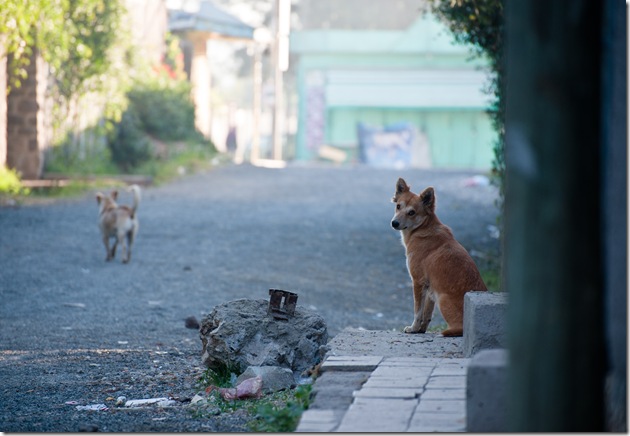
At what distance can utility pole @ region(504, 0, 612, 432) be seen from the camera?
2473 mm

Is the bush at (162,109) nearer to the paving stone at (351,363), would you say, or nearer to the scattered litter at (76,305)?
the scattered litter at (76,305)

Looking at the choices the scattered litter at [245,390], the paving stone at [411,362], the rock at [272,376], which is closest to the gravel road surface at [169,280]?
the scattered litter at [245,390]

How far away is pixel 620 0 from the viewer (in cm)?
365

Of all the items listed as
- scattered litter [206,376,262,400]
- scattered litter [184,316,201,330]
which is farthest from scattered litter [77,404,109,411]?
scattered litter [184,316,201,330]

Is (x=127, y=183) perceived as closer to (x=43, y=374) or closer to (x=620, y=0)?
(x=43, y=374)

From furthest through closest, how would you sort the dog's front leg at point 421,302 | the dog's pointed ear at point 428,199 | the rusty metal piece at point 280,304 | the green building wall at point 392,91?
the green building wall at point 392,91 < the dog's pointed ear at point 428,199 < the dog's front leg at point 421,302 < the rusty metal piece at point 280,304

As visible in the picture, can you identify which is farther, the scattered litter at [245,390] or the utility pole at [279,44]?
the utility pole at [279,44]

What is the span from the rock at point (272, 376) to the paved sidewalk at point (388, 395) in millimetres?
501

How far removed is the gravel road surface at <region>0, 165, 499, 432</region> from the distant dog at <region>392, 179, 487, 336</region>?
1616 mm

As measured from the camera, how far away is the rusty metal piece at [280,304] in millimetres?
6219

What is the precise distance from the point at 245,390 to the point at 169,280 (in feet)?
17.1

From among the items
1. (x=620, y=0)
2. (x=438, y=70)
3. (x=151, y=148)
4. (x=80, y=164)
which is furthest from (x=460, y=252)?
(x=438, y=70)

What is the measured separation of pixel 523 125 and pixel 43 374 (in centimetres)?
468

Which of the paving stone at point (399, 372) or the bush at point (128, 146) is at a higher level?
the bush at point (128, 146)
